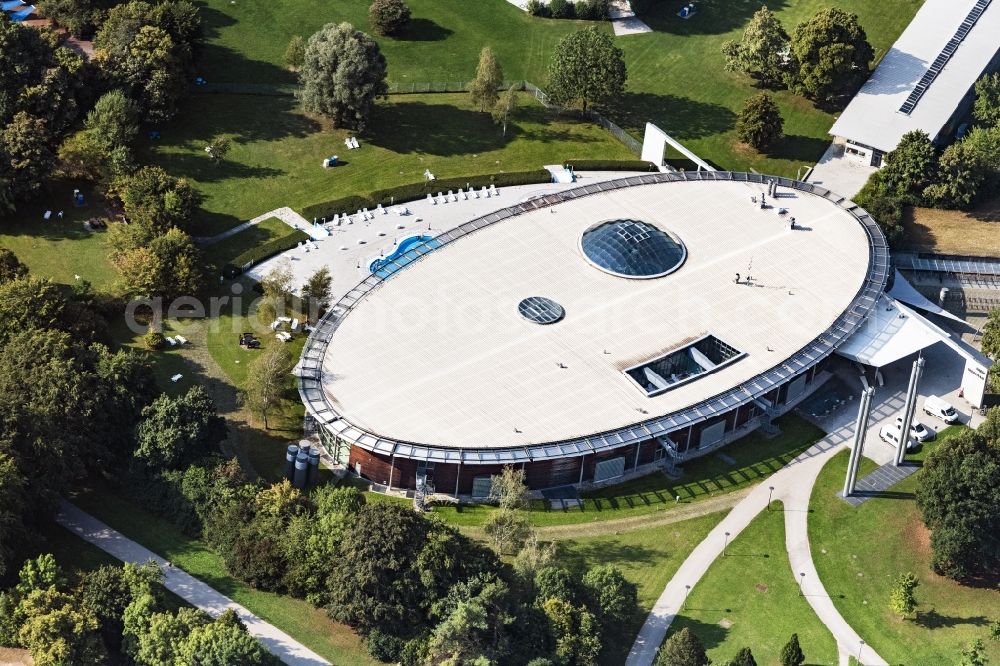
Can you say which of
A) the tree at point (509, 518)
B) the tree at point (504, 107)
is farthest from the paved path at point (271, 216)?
the tree at point (509, 518)

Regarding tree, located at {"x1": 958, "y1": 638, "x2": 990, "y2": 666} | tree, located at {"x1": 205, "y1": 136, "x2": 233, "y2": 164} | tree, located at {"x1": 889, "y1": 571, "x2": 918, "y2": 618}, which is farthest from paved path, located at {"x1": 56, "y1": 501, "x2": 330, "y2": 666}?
tree, located at {"x1": 205, "y1": 136, "x2": 233, "y2": 164}

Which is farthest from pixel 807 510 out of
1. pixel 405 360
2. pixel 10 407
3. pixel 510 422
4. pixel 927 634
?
pixel 10 407

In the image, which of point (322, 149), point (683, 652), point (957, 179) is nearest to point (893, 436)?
point (683, 652)

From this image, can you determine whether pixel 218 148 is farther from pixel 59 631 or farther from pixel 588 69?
pixel 59 631

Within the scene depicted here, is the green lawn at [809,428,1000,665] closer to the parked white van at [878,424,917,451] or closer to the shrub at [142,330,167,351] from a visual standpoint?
the parked white van at [878,424,917,451]

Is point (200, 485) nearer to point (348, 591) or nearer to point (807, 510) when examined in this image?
point (348, 591)
